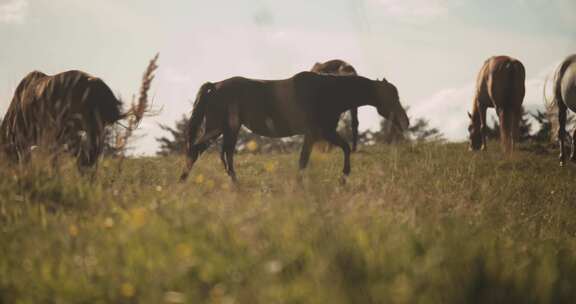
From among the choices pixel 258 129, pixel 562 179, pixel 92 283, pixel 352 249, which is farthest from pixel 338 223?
pixel 562 179

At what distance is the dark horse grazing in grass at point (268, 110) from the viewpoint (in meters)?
9.17

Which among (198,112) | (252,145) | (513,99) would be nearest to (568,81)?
(513,99)

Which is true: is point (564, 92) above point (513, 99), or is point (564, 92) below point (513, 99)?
above

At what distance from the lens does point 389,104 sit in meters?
9.78

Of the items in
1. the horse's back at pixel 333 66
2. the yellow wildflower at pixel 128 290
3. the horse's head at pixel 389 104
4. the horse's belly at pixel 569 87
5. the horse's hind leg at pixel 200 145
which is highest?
the horse's back at pixel 333 66

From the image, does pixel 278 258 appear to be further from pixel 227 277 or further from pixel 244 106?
pixel 244 106

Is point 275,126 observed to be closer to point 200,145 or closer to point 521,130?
point 200,145

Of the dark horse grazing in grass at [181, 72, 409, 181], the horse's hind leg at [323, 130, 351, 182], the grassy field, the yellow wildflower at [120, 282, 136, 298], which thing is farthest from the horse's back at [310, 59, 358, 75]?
the yellow wildflower at [120, 282, 136, 298]

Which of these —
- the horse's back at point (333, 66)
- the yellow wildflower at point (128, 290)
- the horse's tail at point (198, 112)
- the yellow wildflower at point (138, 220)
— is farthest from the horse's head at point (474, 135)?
the yellow wildflower at point (128, 290)

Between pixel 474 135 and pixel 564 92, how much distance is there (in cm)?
284

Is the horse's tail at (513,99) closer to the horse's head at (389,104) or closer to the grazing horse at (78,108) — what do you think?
the horse's head at (389,104)

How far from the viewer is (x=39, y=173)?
15.7 feet

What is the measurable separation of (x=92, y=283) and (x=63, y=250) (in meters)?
0.56

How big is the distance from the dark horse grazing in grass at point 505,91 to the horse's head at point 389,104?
370 cm
